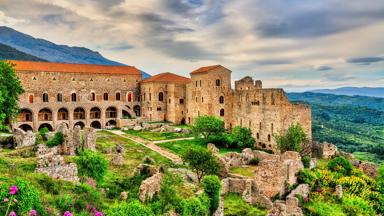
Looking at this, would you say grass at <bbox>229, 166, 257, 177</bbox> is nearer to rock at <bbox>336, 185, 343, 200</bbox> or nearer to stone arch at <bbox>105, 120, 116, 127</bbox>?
rock at <bbox>336, 185, 343, 200</bbox>

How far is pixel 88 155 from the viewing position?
16.9 metres

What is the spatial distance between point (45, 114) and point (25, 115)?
3.34 m

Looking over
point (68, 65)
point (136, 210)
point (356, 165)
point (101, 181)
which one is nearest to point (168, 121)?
point (68, 65)

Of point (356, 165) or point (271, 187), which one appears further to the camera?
point (356, 165)

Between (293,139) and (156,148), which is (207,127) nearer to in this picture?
(156,148)

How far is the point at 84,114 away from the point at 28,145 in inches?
1492

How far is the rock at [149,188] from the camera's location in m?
14.6

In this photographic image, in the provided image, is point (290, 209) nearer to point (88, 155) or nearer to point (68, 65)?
point (88, 155)

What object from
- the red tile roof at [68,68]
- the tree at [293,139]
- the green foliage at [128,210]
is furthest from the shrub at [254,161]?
the red tile roof at [68,68]

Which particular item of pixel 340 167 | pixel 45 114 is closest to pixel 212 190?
pixel 340 167

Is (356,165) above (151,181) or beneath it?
beneath

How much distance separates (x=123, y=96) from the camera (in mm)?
66500

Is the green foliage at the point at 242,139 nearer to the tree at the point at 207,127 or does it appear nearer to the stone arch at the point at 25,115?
the tree at the point at 207,127

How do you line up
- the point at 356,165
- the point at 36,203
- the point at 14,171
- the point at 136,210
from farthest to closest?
the point at 356,165, the point at 14,171, the point at 136,210, the point at 36,203
